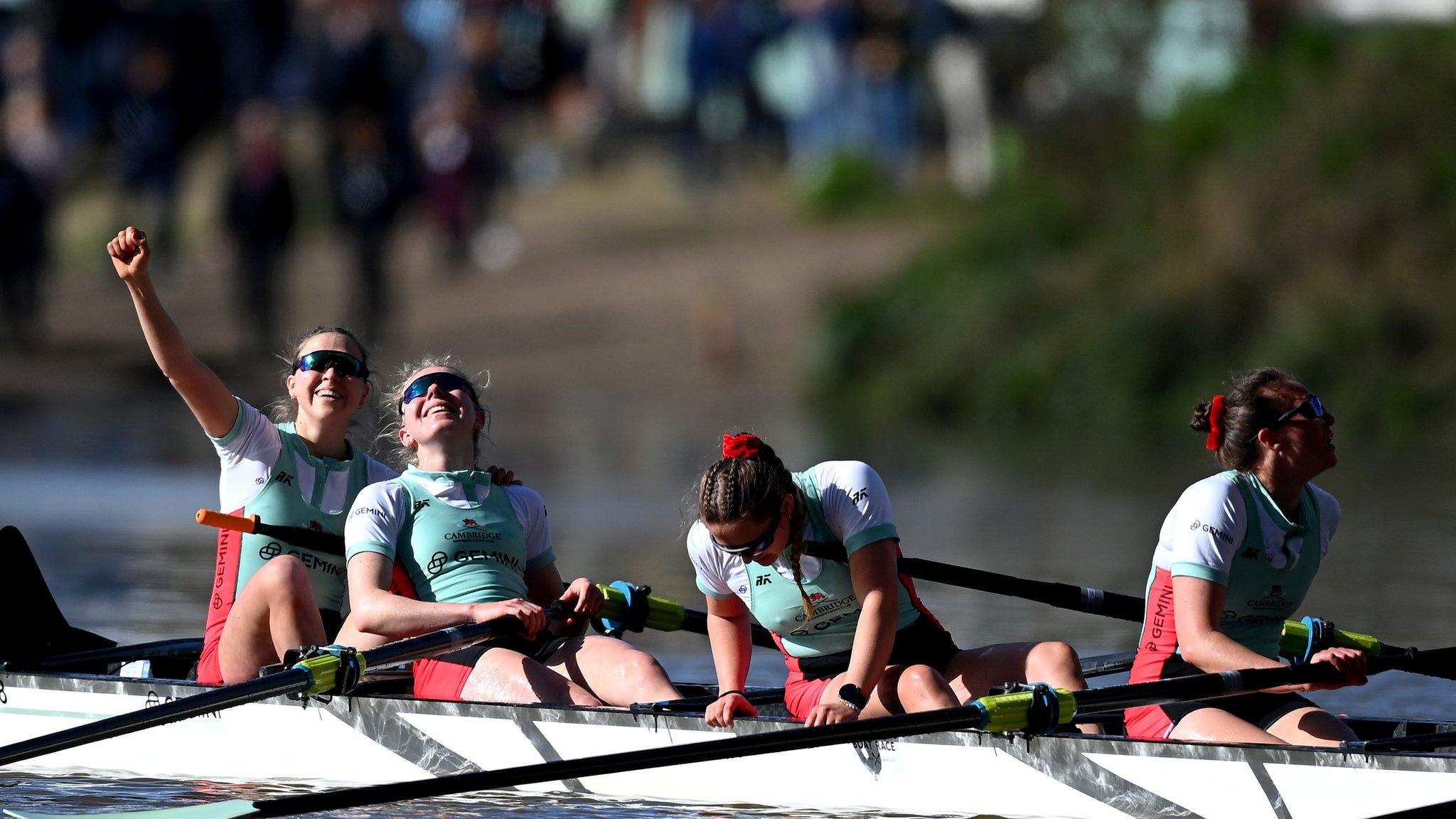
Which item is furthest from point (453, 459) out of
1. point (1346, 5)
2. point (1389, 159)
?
point (1346, 5)

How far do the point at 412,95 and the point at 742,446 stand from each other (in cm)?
1787

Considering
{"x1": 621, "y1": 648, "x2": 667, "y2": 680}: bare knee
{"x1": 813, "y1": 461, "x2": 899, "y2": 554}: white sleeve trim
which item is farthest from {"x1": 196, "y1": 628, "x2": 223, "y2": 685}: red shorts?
{"x1": 813, "y1": 461, "x2": 899, "y2": 554}: white sleeve trim

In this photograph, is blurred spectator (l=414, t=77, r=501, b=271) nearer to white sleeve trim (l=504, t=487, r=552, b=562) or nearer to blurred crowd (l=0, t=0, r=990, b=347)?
blurred crowd (l=0, t=0, r=990, b=347)

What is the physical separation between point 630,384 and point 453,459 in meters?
15.8

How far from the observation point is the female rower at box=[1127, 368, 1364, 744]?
18.5 feet

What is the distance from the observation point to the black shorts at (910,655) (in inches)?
237

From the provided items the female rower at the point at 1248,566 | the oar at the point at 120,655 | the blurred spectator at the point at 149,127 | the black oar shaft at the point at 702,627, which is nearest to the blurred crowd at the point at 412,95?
the blurred spectator at the point at 149,127

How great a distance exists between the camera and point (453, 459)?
21.1ft

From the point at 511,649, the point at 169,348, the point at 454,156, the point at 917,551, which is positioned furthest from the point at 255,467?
the point at 454,156

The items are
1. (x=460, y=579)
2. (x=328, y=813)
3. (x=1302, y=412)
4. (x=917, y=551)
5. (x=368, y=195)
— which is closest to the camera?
(x=1302, y=412)

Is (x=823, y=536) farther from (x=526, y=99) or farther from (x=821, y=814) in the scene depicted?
(x=526, y=99)

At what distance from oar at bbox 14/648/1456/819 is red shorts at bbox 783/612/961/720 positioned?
0.39 meters

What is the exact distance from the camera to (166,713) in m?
5.92

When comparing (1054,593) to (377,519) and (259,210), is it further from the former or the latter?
(259,210)
